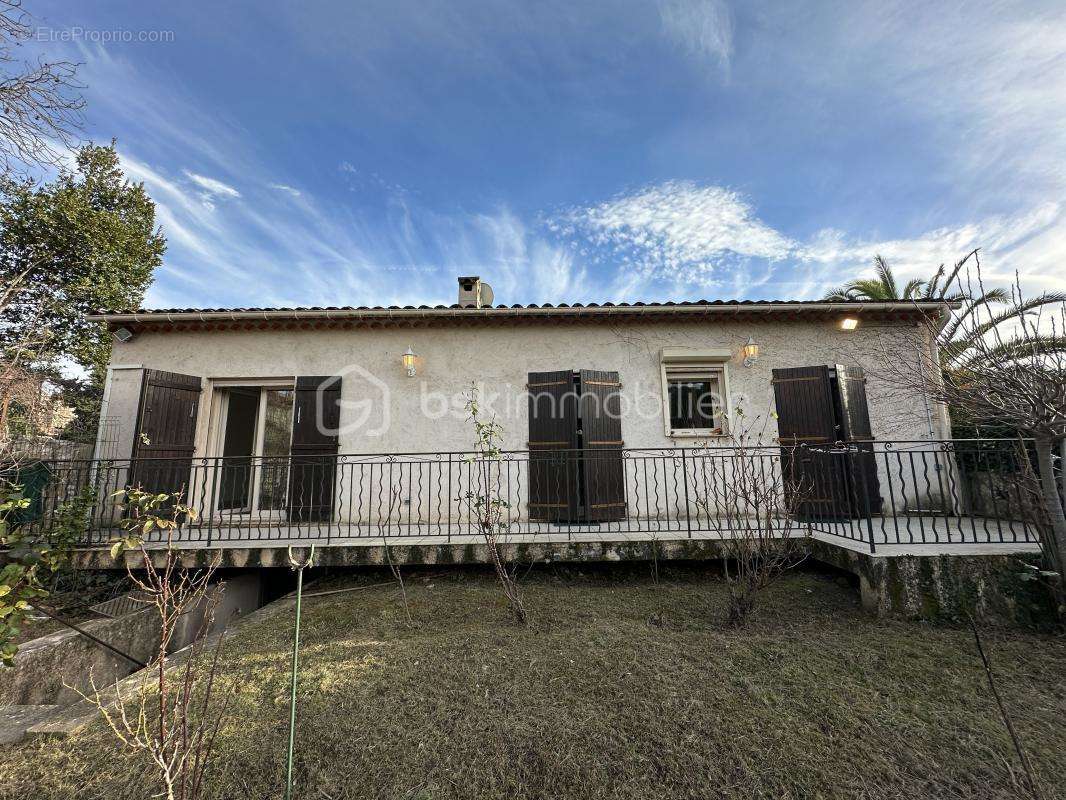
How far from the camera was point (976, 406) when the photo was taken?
3.39 meters

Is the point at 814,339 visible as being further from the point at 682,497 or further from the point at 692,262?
the point at 692,262

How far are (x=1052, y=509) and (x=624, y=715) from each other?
3.76m

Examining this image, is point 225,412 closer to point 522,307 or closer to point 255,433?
point 255,433

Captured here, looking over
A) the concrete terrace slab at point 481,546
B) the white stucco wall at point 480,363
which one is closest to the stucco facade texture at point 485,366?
the white stucco wall at point 480,363

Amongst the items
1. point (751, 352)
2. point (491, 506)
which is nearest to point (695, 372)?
point (751, 352)

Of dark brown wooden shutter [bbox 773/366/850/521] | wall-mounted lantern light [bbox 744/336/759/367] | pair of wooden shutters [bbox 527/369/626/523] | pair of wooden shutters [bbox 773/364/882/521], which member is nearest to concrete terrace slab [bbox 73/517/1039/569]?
pair of wooden shutters [bbox 527/369/626/523]

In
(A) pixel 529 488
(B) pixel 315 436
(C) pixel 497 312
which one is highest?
(C) pixel 497 312

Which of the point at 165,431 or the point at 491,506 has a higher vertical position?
the point at 165,431

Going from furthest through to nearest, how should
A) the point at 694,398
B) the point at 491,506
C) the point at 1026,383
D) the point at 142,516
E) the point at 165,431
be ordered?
the point at 694,398 → the point at 165,431 → the point at 142,516 → the point at 491,506 → the point at 1026,383

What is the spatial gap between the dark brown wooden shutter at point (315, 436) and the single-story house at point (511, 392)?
28mm

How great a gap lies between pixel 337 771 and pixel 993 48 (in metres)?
9.98

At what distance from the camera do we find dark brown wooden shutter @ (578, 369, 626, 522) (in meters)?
5.58

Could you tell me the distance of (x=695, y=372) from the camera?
6.37 metres

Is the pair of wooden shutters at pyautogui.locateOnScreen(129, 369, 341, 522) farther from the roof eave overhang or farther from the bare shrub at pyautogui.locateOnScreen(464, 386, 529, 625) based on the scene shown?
the bare shrub at pyautogui.locateOnScreen(464, 386, 529, 625)
